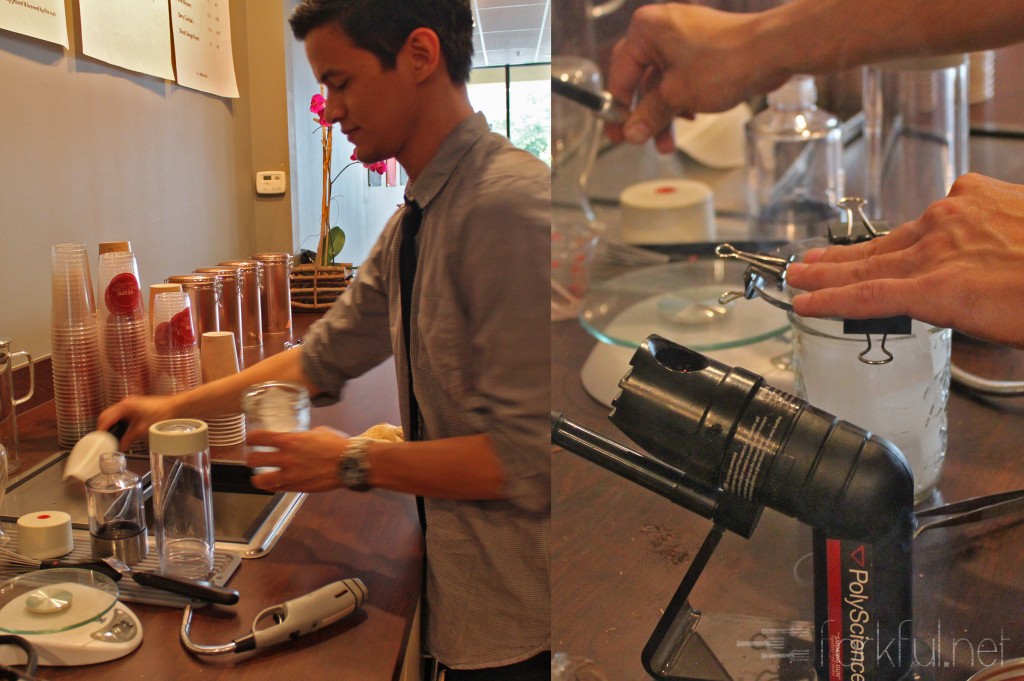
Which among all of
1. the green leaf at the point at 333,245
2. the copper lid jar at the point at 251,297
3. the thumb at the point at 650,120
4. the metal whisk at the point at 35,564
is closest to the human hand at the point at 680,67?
the thumb at the point at 650,120

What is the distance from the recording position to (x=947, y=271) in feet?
0.68

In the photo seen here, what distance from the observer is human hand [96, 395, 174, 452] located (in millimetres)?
550

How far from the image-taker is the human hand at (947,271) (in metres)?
0.20

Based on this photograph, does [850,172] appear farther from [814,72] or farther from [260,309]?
[260,309]

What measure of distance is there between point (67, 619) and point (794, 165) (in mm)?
520

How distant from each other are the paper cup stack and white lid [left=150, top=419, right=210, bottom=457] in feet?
0.07

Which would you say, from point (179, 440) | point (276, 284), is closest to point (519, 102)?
point (276, 284)

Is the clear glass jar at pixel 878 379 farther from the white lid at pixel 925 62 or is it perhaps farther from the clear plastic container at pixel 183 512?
the clear plastic container at pixel 183 512

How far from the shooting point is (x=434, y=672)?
1.25 feet

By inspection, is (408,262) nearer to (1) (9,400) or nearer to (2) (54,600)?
(2) (54,600)

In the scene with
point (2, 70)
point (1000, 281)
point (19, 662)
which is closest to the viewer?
point (1000, 281)

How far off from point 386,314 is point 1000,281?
0.26 meters

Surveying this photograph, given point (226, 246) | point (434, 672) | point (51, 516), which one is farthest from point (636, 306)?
point (51, 516)

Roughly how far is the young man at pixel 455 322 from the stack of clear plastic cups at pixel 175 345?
0.64 feet
